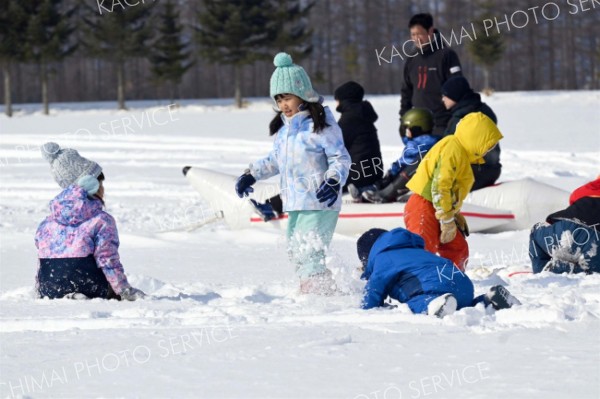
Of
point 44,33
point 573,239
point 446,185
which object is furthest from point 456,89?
point 44,33

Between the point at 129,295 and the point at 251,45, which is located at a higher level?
the point at 251,45

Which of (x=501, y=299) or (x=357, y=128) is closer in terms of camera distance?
(x=501, y=299)

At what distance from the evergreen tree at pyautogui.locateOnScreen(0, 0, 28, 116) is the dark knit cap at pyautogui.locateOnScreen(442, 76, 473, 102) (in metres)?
39.4

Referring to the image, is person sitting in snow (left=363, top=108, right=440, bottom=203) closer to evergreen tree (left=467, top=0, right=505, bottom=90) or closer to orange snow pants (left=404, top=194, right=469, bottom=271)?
orange snow pants (left=404, top=194, right=469, bottom=271)

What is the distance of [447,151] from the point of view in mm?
5902

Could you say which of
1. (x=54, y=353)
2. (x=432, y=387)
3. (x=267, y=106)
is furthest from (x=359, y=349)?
(x=267, y=106)

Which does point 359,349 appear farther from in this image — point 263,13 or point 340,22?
point 340,22

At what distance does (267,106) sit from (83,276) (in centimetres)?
3710

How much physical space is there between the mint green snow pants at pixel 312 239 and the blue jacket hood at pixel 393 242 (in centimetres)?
69

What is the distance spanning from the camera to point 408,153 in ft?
27.0

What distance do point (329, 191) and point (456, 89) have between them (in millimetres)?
3058

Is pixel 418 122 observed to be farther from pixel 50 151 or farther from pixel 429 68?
pixel 50 151

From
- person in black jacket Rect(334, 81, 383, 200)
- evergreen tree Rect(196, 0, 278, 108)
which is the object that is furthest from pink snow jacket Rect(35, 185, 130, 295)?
evergreen tree Rect(196, 0, 278, 108)

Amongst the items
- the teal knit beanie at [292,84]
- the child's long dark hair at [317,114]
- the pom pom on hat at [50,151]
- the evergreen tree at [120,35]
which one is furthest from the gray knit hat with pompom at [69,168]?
the evergreen tree at [120,35]
